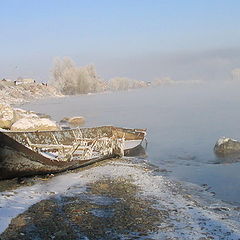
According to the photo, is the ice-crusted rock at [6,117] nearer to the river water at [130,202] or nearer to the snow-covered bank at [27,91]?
the river water at [130,202]

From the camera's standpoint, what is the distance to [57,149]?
1928 cm

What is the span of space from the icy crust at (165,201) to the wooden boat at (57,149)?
0.74m

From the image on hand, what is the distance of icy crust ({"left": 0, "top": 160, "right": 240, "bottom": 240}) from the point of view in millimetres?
8578

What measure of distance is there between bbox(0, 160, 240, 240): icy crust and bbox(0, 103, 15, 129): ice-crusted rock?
14233 mm

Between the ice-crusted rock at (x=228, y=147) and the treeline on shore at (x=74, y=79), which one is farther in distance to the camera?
the treeline on shore at (x=74, y=79)

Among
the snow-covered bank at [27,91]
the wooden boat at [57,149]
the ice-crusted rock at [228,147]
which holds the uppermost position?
the snow-covered bank at [27,91]

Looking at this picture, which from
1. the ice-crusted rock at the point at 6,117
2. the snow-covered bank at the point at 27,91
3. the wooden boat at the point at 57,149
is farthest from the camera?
the snow-covered bank at the point at 27,91

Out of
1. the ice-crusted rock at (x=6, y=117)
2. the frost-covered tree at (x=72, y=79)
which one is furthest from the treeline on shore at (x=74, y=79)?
the ice-crusted rock at (x=6, y=117)

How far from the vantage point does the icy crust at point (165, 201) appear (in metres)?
8.58

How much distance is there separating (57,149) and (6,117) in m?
11.4

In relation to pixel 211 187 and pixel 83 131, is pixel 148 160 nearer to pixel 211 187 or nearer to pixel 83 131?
pixel 83 131

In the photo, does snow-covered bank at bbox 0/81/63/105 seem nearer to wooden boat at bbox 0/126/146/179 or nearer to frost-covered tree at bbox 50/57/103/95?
frost-covered tree at bbox 50/57/103/95

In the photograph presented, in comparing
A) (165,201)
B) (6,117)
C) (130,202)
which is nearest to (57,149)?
(130,202)

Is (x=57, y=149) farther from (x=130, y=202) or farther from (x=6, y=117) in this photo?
(x=6, y=117)
